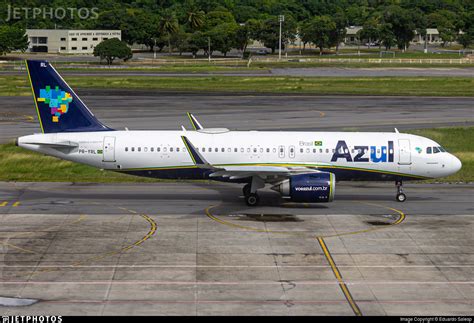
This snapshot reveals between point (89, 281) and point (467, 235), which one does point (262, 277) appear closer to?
point (89, 281)

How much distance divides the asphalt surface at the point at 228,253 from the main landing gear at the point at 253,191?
0.59 metres


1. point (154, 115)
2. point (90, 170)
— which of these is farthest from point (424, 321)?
point (154, 115)

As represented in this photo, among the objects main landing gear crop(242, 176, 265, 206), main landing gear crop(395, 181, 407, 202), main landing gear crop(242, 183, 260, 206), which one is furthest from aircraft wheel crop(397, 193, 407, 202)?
main landing gear crop(242, 183, 260, 206)

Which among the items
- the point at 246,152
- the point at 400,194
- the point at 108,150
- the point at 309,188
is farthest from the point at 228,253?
the point at 400,194

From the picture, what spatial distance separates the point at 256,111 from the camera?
84500 mm

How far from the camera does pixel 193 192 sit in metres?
48.9

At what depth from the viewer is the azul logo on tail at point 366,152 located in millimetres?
45000

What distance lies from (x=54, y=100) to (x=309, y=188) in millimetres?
16842

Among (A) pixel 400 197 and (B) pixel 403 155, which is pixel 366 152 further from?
(A) pixel 400 197

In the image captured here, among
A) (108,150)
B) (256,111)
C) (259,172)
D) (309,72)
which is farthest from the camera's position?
(309,72)

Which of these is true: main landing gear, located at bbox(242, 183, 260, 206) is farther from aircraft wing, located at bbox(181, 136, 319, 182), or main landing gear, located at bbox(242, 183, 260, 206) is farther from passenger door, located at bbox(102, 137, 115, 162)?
passenger door, located at bbox(102, 137, 115, 162)

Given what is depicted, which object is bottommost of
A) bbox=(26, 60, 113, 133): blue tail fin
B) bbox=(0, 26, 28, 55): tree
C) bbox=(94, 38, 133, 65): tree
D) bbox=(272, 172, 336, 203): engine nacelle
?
bbox=(272, 172, 336, 203): engine nacelle

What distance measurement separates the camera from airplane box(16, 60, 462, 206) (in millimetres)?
45000

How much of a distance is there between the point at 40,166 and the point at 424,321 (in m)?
37.8
